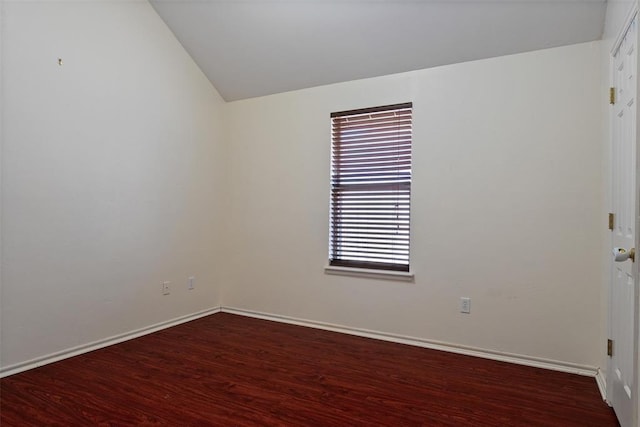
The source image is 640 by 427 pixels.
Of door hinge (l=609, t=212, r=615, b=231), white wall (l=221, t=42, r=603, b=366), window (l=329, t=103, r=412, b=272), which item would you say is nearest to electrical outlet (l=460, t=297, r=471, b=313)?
white wall (l=221, t=42, r=603, b=366)

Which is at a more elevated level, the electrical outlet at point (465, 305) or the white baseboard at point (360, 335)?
the electrical outlet at point (465, 305)

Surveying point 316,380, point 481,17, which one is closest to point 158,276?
point 316,380

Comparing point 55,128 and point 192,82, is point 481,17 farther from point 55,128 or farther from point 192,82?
point 55,128

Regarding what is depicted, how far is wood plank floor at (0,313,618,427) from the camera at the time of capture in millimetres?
1938

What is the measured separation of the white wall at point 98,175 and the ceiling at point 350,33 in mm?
426

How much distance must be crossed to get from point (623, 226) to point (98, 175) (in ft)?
11.6

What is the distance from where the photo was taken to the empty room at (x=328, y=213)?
7.09 feet

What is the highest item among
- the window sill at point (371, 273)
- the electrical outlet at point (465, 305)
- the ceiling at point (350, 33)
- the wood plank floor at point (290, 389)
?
the ceiling at point (350, 33)

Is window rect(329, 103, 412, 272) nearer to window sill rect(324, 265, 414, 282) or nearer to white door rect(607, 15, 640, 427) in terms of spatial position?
window sill rect(324, 265, 414, 282)

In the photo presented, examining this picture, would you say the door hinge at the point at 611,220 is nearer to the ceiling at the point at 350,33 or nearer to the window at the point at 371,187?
the ceiling at the point at 350,33

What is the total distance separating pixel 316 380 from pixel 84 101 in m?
2.67

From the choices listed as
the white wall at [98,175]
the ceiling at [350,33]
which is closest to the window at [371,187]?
the ceiling at [350,33]

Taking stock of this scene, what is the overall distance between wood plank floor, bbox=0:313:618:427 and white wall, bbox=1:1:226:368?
1.33 ft

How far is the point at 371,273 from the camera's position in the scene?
3277 millimetres
